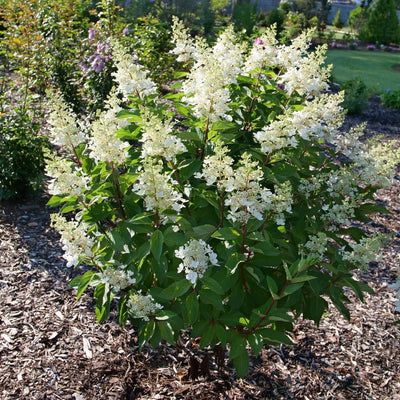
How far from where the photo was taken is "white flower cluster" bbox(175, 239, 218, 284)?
5.47 ft

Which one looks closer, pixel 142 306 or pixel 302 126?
pixel 142 306

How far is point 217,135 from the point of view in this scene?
2105mm

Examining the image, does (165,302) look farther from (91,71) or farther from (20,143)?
(91,71)

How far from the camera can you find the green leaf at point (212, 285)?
172cm

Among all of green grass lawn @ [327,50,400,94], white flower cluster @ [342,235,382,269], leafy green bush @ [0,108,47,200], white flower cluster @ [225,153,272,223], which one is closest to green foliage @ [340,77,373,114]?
green grass lawn @ [327,50,400,94]

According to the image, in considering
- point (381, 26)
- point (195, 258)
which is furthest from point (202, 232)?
point (381, 26)

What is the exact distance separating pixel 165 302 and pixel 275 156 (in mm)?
954

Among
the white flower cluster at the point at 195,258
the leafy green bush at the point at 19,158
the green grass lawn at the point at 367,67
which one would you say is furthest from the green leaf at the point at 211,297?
the green grass lawn at the point at 367,67

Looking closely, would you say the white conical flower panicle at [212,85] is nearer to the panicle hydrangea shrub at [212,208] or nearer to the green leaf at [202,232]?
the panicle hydrangea shrub at [212,208]

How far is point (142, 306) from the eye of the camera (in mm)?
1897

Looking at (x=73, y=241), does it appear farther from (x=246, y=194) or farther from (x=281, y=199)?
(x=281, y=199)

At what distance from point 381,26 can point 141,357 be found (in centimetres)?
1864

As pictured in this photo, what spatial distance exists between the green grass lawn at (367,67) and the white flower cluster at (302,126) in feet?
28.4

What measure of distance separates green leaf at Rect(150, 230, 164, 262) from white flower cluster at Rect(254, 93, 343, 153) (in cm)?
67
